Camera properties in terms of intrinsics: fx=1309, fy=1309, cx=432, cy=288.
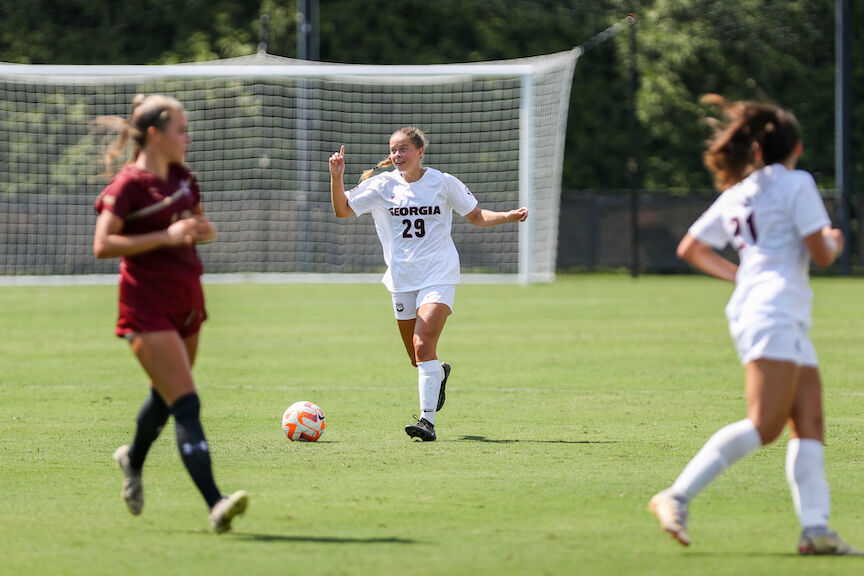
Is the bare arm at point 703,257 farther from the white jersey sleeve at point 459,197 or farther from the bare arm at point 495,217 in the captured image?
the white jersey sleeve at point 459,197

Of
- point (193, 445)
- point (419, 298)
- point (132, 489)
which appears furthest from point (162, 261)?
point (419, 298)

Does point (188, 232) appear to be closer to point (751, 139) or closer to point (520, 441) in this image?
point (751, 139)

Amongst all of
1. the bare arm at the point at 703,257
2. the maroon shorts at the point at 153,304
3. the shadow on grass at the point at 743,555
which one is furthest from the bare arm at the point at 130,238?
the shadow on grass at the point at 743,555

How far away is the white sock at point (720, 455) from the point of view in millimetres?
5406

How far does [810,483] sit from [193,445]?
8.77 ft

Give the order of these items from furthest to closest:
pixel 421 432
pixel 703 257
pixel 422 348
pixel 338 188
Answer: pixel 338 188, pixel 422 348, pixel 421 432, pixel 703 257

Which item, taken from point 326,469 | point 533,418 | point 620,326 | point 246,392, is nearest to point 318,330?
point 620,326

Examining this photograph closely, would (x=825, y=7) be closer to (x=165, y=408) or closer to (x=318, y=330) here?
(x=318, y=330)

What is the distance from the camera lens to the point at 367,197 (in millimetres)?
9852

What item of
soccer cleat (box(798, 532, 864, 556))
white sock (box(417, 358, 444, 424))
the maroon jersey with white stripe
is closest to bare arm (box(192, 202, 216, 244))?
the maroon jersey with white stripe

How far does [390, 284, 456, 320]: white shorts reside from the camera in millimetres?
9500

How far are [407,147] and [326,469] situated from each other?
2829mm

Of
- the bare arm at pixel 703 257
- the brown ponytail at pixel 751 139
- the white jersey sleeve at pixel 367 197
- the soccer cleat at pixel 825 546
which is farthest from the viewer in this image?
the white jersey sleeve at pixel 367 197

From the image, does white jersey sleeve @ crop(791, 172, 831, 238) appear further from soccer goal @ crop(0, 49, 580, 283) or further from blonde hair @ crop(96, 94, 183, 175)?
soccer goal @ crop(0, 49, 580, 283)
